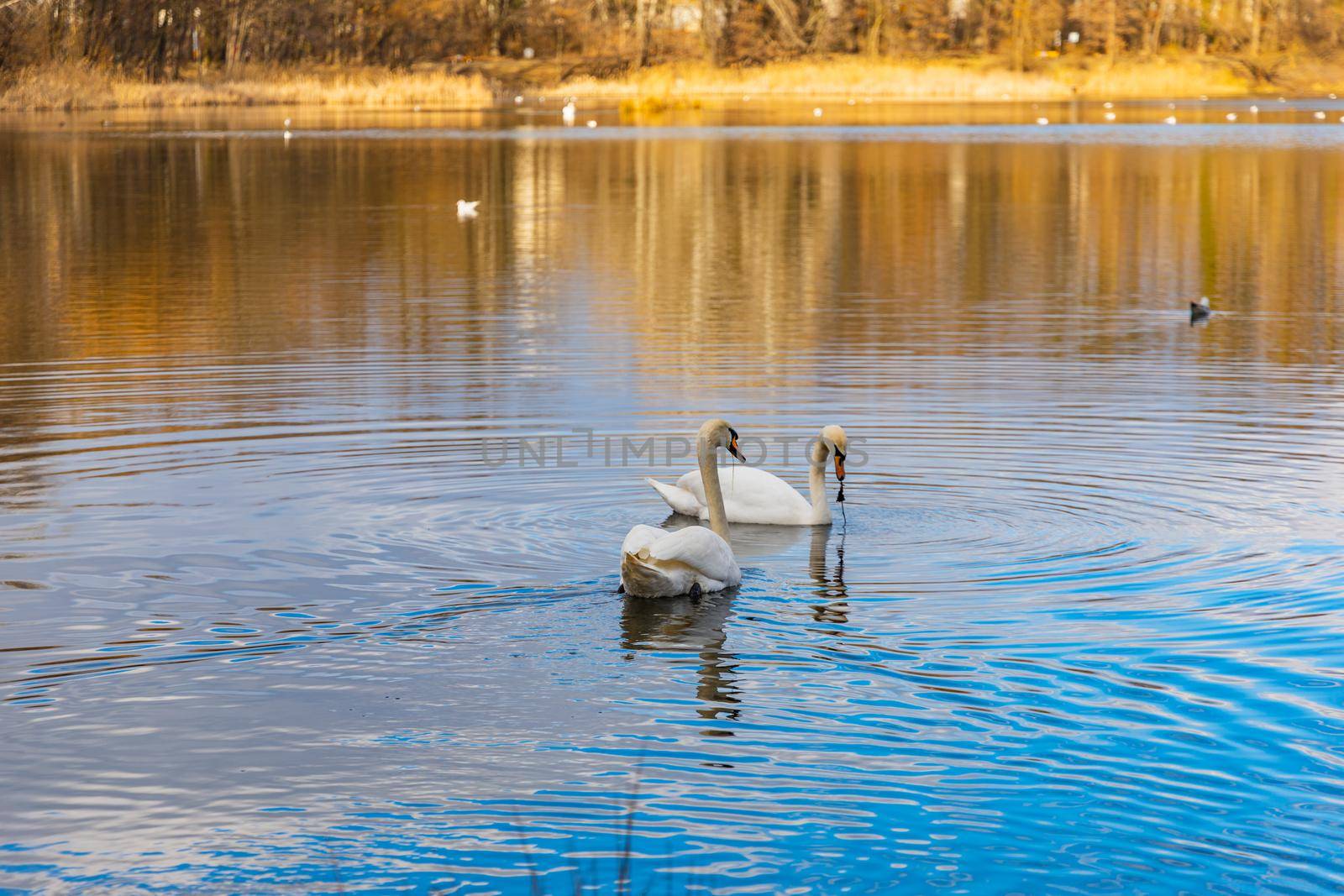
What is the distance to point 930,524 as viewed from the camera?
1102 centimetres

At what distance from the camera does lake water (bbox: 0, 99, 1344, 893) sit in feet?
20.8

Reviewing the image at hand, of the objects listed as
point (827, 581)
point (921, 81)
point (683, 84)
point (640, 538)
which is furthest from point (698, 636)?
point (683, 84)

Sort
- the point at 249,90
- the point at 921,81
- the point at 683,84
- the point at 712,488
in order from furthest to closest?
the point at 683,84, the point at 921,81, the point at 249,90, the point at 712,488

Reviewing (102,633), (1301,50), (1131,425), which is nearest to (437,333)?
(1131,425)

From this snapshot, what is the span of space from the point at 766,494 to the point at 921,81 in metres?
85.1

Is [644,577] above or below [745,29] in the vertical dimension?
below

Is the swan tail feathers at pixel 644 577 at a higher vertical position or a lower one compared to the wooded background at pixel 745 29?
lower

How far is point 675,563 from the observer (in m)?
9.19

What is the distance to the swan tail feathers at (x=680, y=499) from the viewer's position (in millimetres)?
11273

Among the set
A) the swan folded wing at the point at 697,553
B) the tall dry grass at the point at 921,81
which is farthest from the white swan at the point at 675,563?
the tall dry grass at the point at 921,81

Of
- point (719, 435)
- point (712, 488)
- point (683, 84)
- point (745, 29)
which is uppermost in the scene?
point (745, 29)

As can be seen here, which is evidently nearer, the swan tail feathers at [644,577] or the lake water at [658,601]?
the lake water at [658,601]

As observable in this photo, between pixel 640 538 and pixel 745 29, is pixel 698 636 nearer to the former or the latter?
pixel 640 538

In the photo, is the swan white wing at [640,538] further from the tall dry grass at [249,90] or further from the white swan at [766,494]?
the tall dry grass at [249,90]
